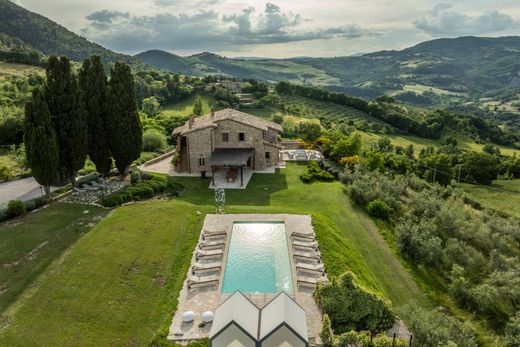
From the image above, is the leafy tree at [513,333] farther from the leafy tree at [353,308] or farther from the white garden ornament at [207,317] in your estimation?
the white garden ornament at [207,317]

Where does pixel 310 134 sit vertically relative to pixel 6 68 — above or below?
below

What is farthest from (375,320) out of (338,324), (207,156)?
(207,156)

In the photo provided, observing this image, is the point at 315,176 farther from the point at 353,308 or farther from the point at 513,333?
the point at 513,333

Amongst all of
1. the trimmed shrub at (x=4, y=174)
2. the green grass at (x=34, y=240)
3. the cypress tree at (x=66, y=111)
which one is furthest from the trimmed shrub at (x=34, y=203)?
the trimmed shrub at (x=4, y=174)

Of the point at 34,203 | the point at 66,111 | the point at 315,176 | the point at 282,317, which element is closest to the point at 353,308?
the point at 282,317

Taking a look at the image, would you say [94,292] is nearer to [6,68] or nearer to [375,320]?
[375,320]

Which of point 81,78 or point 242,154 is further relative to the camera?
point 242,154

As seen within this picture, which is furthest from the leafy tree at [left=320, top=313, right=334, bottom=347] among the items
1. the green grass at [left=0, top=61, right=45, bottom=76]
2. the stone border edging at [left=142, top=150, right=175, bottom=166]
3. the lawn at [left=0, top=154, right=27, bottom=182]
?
the green grass at [left=0, top=61, right=45, bottom=76]
